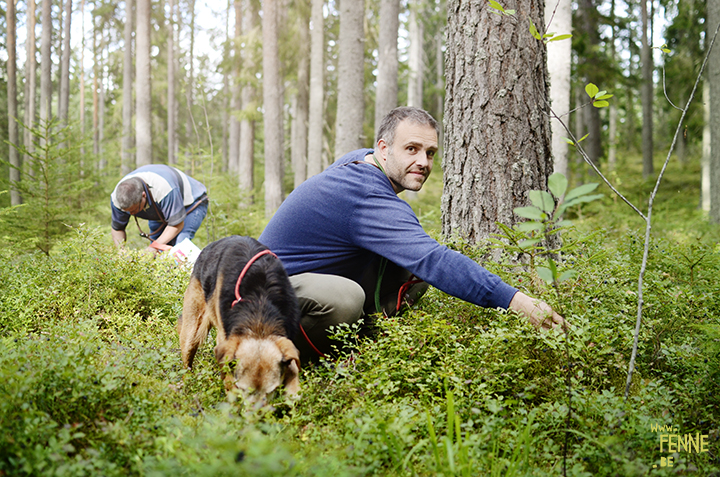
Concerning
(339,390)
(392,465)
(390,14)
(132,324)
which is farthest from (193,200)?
(390,14)

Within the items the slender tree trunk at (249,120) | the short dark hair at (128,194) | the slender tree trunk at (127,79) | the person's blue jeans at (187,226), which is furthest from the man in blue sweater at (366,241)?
the slender tree trunk at (127,79)

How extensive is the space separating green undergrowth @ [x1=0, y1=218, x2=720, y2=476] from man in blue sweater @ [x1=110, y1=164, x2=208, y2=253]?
2386mm

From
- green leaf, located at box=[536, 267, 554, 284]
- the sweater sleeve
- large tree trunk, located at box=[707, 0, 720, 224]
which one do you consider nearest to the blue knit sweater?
the sweater sleeve

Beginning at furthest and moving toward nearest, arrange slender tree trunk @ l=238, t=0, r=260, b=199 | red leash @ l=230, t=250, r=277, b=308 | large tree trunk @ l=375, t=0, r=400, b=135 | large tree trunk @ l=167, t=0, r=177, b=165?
1. large tree trunk @ l=167, t=0, r=177, b=165
2. slender tree trunk @ l=238, t=0, r=260, b=199
3. large tree trunk @ l=375, t=0, r=400, b=135
4. red leash @ l=230, t=250, r=277, b=308

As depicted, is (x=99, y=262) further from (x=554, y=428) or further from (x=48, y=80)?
(x=48, y=80)

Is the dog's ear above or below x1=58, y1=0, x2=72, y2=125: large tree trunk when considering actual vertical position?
below

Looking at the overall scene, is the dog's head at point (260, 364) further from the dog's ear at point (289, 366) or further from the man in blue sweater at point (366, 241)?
the man in blue sweater at point (366, 241)

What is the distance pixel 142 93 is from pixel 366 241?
13.0 meters

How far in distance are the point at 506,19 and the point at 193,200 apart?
15.9ft

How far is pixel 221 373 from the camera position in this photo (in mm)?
2521

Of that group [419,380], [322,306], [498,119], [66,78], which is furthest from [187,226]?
[66,78]

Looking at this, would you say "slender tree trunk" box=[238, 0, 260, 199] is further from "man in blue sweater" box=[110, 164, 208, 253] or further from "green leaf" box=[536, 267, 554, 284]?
"green leaf" box=[536, 267, 554, 284]

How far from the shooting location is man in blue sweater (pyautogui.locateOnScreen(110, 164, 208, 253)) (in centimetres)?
582

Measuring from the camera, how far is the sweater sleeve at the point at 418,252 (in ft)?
8.78
